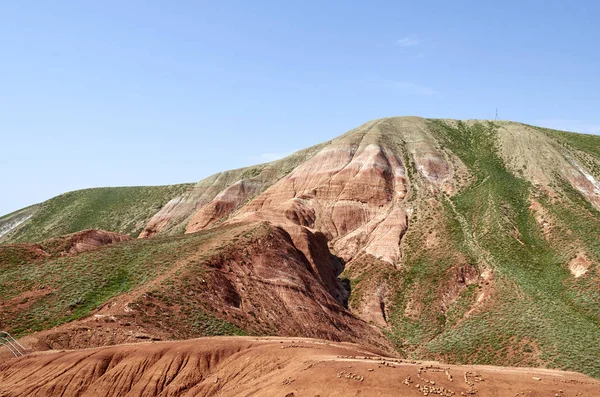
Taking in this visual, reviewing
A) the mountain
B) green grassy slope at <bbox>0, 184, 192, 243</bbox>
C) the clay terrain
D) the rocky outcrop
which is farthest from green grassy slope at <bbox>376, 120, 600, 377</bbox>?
green grassy slope at <bbox>0, 184, 192, 243</bbox>

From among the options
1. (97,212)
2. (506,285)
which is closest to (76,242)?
(506,285)

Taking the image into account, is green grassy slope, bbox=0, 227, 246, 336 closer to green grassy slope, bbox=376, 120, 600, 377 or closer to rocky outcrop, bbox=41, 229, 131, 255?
rocky outcrop, bbox=41, 229, 131, 255

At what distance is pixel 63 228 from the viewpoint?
336 ft

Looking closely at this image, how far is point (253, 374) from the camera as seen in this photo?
2133 centimetres

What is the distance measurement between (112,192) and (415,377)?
4582 inches

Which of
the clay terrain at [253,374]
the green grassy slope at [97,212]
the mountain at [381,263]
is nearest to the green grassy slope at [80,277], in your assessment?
the mountain at [381,263]

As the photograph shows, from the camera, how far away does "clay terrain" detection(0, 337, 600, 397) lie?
16.2 metres

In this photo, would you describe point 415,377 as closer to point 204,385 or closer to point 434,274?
point 204,385

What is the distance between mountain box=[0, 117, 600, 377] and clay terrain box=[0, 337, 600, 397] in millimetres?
5415

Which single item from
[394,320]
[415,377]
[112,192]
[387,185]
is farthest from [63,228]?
[415,377]

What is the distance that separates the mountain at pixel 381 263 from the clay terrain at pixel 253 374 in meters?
5.42

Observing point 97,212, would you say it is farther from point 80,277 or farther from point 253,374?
point 253,374

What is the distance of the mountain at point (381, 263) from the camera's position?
35.2 meters

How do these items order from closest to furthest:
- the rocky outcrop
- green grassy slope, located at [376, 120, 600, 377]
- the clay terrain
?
the clay terrain → green grassy slope, located at [376, 120, 600, 377] → the rocky outcrop
